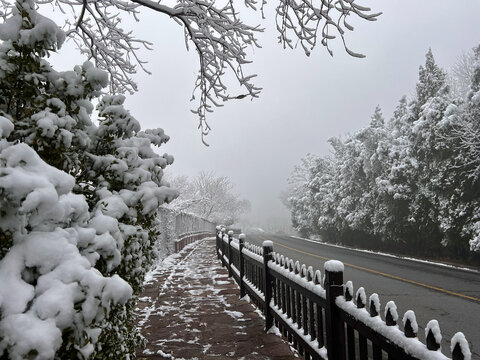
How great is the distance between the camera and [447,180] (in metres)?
14.5

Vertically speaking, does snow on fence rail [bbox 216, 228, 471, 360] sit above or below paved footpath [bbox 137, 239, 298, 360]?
above

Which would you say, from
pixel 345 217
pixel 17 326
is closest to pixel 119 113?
pixel 17 326

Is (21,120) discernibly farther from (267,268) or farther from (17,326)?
(267,268)

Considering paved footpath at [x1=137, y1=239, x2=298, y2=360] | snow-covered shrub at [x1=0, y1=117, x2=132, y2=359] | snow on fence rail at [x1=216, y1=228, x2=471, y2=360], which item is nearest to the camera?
snow-covered shrub at [x1=0, y1=117, x2=132, y2=359]

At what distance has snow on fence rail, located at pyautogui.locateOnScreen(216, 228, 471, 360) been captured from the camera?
1995 millimetres

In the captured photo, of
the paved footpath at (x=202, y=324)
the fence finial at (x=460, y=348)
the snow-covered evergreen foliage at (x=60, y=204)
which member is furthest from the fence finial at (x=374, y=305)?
the paved footpath at (x=202, y=324)

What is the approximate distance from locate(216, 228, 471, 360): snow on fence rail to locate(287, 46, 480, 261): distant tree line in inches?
403

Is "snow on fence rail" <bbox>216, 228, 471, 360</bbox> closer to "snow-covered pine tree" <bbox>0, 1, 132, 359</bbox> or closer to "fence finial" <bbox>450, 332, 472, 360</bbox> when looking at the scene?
"fence finial" <bbox>450, 332, 472, 360</bbox>

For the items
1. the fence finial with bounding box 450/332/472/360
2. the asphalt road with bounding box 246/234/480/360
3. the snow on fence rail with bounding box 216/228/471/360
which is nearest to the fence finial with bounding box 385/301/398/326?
the snow on fence rail with bounding box 216/228/471/360

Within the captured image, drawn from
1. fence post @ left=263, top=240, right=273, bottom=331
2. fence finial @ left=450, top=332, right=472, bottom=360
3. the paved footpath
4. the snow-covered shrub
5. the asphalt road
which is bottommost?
the asphalt road

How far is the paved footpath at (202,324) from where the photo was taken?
4.47 metres

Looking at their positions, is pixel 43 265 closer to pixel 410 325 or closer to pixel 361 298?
pixel 410 325

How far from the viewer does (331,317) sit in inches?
121

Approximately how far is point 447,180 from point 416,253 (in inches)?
187
